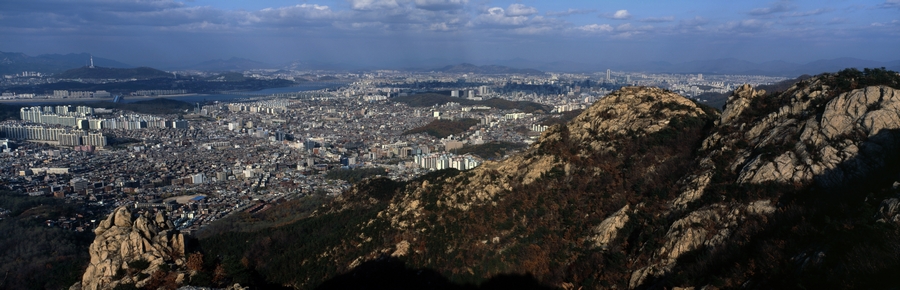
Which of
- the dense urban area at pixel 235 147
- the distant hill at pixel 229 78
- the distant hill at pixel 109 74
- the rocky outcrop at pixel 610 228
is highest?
the distant hill at pixel 109 74

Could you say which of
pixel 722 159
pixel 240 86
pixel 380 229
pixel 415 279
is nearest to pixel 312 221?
pixel 380 229

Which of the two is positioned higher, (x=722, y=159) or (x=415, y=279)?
(x=722, y=159)

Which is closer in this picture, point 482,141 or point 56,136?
point 482,141

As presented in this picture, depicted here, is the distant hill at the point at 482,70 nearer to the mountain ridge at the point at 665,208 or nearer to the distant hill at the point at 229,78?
the distant hill at the point at 229,78

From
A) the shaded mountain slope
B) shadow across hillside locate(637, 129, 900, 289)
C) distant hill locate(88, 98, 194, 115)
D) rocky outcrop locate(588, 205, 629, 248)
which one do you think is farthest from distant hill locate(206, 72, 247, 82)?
shadow across hillside locate(637, 129, 900, 289)

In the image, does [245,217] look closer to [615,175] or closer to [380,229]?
[380,229]

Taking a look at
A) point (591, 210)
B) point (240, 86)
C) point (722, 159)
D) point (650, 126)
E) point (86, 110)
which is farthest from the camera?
point (240, 86)

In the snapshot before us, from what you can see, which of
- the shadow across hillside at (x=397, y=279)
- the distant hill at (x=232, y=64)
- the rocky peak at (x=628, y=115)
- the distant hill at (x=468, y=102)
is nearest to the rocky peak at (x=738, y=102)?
the rocky peak at (x=628, y=115)
